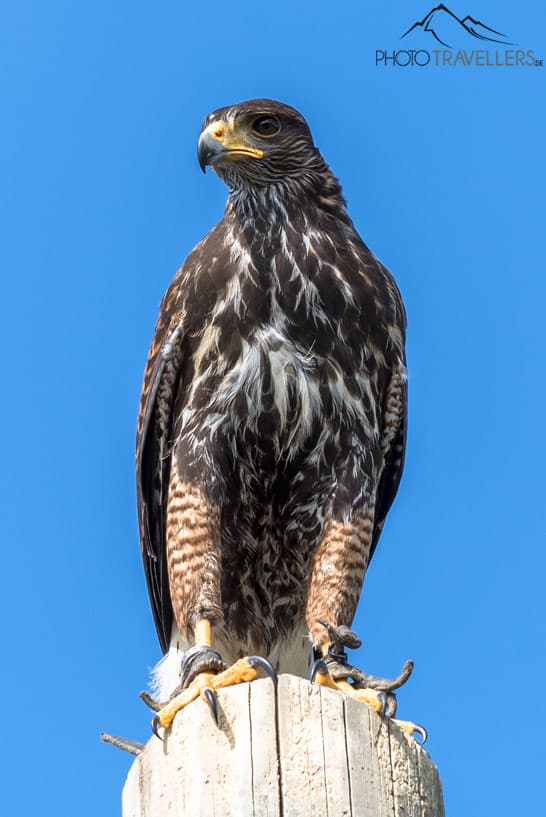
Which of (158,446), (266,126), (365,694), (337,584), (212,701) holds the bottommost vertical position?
(212,701)

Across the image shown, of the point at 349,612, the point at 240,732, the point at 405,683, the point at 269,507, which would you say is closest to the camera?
the point at 240,732

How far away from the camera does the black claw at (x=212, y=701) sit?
473 cm

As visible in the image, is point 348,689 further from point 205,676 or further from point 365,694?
point 205,676

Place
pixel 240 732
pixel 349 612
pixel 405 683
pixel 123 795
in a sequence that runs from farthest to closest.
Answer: pixel 349 612 → pixel 405 683 → pixel 123 795 → pixel 240 732

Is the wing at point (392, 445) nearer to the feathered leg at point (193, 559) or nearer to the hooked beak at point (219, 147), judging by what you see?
the feathered leg at point (193, 559)

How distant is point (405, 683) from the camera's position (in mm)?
5703

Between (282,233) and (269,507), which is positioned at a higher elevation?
(282,233)

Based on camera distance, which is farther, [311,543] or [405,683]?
[311,543]

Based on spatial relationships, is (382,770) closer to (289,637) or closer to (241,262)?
(289,637)

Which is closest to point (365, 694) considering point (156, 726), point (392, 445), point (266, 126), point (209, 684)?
point (209, 684)

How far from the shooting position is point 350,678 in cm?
611

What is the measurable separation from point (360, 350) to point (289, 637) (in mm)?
1645

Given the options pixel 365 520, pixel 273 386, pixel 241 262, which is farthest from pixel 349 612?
pixel 241 262

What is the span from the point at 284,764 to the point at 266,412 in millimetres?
2891
